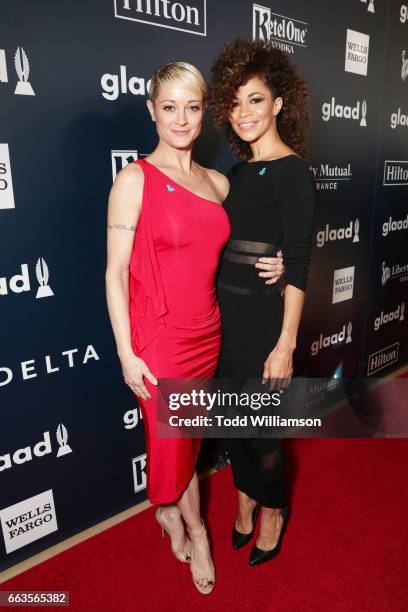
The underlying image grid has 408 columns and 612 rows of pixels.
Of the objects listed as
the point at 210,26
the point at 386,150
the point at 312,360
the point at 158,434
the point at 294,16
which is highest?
the point at 294,16

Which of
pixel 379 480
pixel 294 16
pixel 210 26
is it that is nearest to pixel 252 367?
pixel 379 480

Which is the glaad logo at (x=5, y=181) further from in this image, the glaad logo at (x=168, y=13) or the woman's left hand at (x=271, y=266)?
the woman's left hand at (x=271, y=266)

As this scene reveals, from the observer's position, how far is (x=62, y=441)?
1.96 meters

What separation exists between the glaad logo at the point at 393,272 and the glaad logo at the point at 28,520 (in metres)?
2.52

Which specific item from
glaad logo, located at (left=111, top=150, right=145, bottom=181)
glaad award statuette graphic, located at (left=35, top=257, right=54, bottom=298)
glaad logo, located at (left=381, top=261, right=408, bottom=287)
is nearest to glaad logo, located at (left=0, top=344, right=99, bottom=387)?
glaad award statuette graphic, located at (left=35, top=257, right=54, bottom=298)

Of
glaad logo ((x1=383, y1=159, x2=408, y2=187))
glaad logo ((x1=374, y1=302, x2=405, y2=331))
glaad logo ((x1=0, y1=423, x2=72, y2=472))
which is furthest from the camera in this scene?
glaad logo ((x1=374, y1=302, x2=405, y2=331))

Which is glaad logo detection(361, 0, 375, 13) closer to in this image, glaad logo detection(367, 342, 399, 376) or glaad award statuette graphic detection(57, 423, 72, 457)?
glaad logo detection(367, 342, 399, 376)

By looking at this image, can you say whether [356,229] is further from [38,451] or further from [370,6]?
[38,451]

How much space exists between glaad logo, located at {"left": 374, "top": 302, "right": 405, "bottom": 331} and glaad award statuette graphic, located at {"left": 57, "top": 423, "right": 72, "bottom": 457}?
2327 mm

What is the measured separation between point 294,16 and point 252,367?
1.78m

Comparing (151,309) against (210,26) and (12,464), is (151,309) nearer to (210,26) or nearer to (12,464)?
(12,464)

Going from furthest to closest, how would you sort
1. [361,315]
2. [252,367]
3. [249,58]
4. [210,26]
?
1. [361,315]
2. [210,26]
3. [252,367]
4. [249,58]

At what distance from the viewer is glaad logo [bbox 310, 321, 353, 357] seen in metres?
2.98

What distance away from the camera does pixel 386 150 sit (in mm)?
3055
